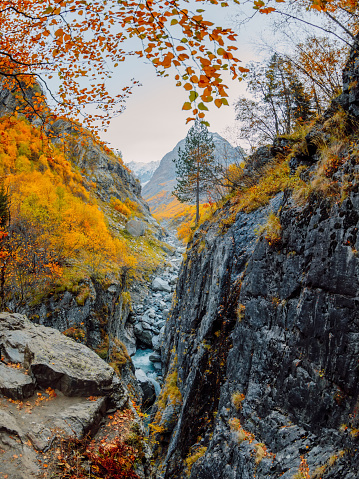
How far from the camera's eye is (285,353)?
A: 5973 millimetres

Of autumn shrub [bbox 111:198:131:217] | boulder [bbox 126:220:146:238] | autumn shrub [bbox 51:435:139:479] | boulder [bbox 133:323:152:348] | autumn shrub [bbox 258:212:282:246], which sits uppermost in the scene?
autumn shrub [bbox 111:198:131:217]

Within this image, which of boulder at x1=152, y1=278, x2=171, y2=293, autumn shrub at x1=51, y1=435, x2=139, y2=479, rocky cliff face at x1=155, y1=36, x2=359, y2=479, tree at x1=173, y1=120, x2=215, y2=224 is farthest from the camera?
boulder at x1=152, y1=278, x2=171, y2=293

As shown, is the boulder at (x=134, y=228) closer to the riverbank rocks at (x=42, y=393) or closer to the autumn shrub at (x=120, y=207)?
the autumn shrub at (x=120, y=207)

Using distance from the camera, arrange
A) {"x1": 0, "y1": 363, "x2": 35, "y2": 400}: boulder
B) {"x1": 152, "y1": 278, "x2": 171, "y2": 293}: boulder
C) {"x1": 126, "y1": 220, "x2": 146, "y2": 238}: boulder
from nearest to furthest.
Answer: {"x1": 0, "y1": 363, "x2": 35, "y2": 400}: boulder, {"x1": 152, "y1": 278, "x2": 171, "y2": 293}: boulder, {"x1": 126, "y1": 220, "x2": 146, "y2": 238}: boulder

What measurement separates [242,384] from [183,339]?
6.32 metres

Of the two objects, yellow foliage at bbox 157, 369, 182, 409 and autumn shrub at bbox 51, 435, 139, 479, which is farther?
yellow foliage at bbox 157, 369, 182, 409

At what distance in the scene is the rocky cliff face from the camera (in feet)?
15.3

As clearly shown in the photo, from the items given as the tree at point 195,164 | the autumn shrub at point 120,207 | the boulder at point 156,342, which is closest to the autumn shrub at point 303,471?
the boulder at point 156,342

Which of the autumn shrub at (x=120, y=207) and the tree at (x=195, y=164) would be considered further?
the autumn shrub at (x=120, y=207)

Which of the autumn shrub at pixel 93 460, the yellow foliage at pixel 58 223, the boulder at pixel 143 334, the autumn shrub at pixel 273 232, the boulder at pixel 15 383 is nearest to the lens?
the autumn shrub at pixel 93 460

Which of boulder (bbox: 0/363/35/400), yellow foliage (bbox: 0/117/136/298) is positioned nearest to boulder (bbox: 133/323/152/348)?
yellow foliage (bbox: 0/117/136/298)

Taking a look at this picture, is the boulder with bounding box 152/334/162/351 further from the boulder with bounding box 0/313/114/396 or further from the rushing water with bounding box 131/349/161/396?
the boulder with bounding box 0/313/114/396

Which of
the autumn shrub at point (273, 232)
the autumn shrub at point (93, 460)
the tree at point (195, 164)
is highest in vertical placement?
the tree at point (195, 164)

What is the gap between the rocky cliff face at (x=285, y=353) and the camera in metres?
4.65
